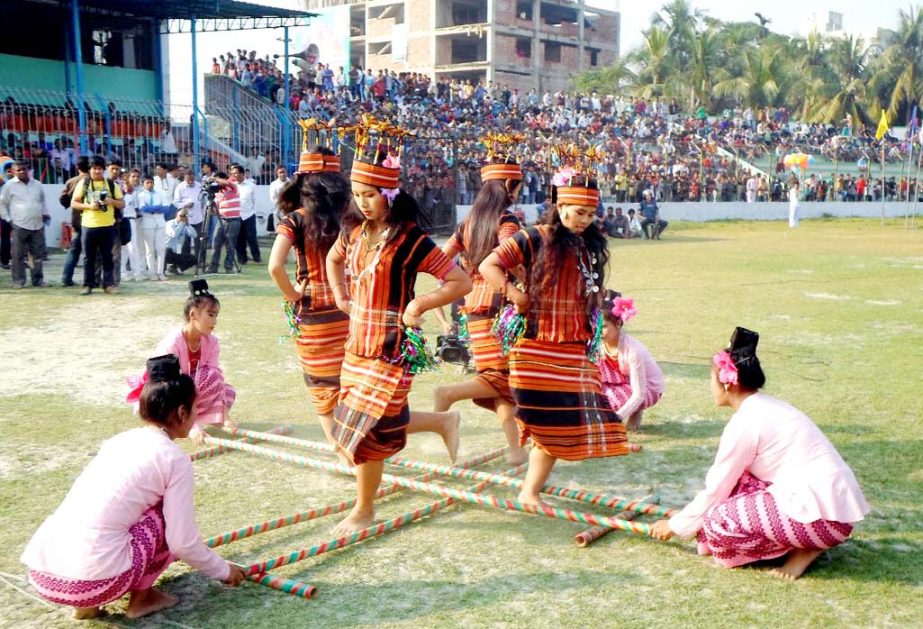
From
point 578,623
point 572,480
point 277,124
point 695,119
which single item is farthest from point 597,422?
point 695,119

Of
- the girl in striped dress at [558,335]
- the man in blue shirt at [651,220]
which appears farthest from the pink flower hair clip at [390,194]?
the man in blue shirt at [651,220]

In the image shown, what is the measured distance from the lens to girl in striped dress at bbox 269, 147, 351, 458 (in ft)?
17.3

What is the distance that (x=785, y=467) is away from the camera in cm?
392

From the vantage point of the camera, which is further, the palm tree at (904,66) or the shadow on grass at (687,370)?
the palm tree at (904,66)

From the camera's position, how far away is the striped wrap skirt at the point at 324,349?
5.34m

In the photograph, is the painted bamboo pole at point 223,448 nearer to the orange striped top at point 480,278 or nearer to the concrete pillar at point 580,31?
the orange striped top at point 480,278

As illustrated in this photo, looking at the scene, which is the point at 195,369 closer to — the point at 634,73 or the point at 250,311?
the point at 250,311

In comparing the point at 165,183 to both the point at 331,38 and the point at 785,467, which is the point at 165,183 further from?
the point at 331,38

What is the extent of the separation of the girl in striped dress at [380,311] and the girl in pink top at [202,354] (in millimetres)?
1643

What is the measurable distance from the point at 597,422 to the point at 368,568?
132cm

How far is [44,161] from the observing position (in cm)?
1831

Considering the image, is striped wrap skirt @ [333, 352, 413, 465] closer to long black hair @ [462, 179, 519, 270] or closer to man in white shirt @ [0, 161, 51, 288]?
long black hair @ [462, 179, 519, 270]

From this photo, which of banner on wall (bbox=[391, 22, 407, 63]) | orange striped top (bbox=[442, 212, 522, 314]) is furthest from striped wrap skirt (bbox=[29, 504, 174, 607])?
banner on wall (bbox=[391, 22, 407, 63])

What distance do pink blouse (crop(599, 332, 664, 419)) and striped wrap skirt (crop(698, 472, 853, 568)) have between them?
1945 millimetres
